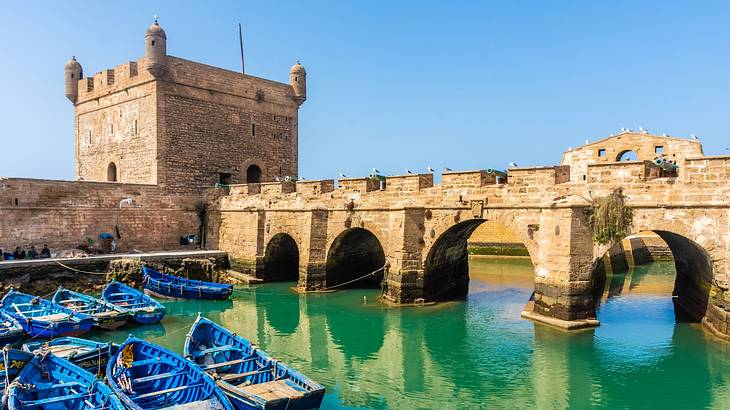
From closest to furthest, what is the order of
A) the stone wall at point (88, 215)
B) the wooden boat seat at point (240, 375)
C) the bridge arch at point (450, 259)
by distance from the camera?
1. the wooden boat seat at point (240, 375)
2. the bridge arch at point (450, 259)
3. the stone wall at point (88, 215)

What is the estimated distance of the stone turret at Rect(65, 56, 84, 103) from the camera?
28.7 m

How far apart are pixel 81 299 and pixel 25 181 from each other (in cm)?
798

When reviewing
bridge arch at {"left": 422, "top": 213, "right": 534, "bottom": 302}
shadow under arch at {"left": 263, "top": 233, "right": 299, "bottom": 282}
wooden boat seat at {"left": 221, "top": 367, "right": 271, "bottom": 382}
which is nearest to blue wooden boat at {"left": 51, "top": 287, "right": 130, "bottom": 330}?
wooden boat seat at {"left": 221, "top": 367, "right": 271, "bottom": 382}

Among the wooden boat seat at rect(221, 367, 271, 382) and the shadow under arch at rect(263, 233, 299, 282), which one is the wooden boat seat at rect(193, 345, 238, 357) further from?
the shadow under arch at rect(263, 233, 299, 282)

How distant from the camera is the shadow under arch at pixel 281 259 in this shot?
22.7 meters

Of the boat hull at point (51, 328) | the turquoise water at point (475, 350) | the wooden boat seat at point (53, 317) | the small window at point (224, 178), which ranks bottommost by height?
the turquoise water at point (475, 350)

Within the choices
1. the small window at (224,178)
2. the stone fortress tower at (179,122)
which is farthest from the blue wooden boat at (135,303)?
the small window at (224,178)

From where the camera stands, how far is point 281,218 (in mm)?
21688

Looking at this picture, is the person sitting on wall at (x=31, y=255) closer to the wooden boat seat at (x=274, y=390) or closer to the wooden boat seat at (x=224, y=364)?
the wooden boat seat at (x=224, y=364)

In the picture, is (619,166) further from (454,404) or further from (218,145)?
(218,145)

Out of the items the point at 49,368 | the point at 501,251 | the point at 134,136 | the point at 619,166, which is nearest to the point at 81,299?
the point at 49,368

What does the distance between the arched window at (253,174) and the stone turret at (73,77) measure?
10.8 m

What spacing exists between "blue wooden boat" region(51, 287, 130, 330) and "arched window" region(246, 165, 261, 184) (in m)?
13.8

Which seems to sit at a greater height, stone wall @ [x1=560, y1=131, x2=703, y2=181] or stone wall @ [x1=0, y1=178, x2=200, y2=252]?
stone wall @ [x1=560, y1=131, x2=703, y2=181]
